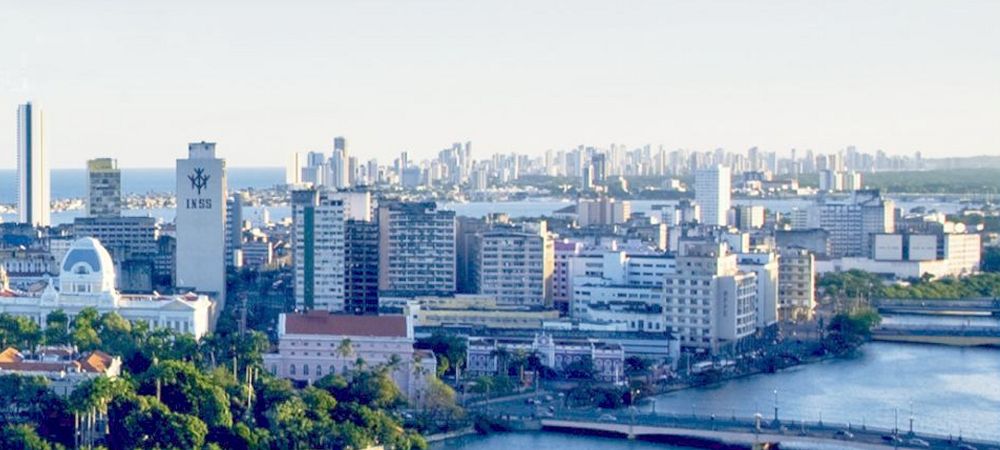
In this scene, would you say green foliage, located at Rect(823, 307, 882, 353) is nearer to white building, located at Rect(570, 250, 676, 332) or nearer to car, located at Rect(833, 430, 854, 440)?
white building, located at Rect(570, 250, 676, 332)

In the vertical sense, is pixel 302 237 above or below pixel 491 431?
above

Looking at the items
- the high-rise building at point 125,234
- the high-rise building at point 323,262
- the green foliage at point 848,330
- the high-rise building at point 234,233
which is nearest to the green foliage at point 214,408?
the high-rise building at point 323,262

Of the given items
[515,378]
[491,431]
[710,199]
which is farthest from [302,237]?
[710,199]

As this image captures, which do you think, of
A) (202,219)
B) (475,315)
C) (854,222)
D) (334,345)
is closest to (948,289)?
(854,222)

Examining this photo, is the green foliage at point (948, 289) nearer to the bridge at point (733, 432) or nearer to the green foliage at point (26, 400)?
the bridge at point (733, 432)

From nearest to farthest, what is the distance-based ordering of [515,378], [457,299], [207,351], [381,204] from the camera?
[207,351]
[515,378]
[457,299]
[381,204]

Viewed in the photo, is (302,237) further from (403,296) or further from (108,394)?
(108,394)

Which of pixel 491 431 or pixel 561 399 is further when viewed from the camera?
pixel 561 399

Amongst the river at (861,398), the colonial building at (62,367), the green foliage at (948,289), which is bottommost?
the river at (861,398)
